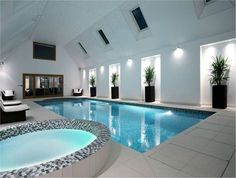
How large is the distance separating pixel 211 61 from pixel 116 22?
5.05m

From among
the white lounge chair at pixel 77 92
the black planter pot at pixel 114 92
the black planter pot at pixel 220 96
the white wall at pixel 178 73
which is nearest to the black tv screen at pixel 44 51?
the white lounge chair at pixel 77 92

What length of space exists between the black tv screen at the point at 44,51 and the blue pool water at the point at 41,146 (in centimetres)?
1064

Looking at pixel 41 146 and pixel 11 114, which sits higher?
pixel 11 114

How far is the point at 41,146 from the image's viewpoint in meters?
2.99

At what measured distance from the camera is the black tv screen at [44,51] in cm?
1180

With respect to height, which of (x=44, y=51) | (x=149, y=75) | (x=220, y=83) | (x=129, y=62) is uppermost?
(x=44, y=51)

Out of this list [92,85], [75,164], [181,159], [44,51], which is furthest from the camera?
[92,85]

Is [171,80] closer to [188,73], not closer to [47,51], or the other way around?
[188,73]

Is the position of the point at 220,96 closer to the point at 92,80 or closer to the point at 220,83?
the point at 220,83

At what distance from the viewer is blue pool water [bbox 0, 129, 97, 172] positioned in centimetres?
254

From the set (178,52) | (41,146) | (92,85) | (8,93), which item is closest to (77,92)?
(92,85)

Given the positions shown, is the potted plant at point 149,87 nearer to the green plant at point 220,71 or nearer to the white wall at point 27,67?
the green plant at point 220,71

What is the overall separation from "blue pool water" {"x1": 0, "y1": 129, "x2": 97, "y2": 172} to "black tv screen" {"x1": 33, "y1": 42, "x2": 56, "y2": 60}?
10.6 meters

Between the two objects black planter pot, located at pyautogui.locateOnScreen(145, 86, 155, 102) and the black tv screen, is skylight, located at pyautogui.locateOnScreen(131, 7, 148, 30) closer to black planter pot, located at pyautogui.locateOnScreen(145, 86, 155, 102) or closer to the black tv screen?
black planter pot, located at pyautogui.locateOnScreen(145, 86, 155, 102)
